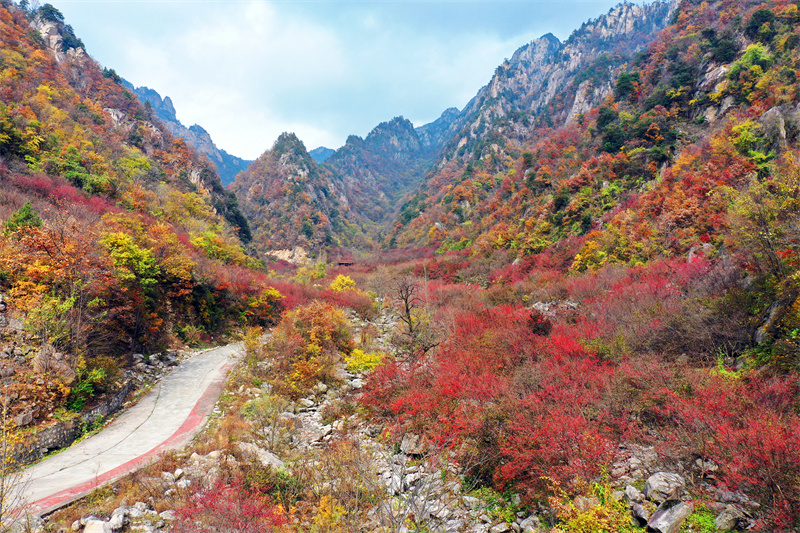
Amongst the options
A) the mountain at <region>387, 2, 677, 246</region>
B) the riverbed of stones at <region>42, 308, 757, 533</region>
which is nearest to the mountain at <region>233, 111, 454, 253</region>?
the mountain at <region>387, 2, 677, 246</region>

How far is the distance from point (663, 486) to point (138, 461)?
1027cm

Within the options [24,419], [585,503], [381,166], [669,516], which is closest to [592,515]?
[585,503]

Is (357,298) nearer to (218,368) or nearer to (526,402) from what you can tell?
(218,368)

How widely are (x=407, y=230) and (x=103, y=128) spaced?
52.8 metres

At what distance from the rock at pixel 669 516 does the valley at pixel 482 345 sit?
0.03m

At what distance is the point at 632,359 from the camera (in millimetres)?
8656

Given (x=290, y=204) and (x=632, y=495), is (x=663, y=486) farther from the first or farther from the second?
(x=290, y=204)

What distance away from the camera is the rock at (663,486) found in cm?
479

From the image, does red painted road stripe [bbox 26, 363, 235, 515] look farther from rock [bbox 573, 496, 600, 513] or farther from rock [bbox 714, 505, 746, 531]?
rock [bbox 714, 505, 746, 531]

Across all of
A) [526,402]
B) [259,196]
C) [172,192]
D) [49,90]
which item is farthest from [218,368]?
[259,196]

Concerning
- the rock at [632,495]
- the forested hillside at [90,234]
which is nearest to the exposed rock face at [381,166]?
the forested hillside at [90,234]

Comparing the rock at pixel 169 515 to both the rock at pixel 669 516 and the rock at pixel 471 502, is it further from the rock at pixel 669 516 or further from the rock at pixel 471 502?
the rock at pixel 669 516

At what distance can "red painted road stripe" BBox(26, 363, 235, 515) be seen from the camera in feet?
18.4

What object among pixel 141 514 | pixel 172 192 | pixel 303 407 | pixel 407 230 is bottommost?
pixel 303 407
